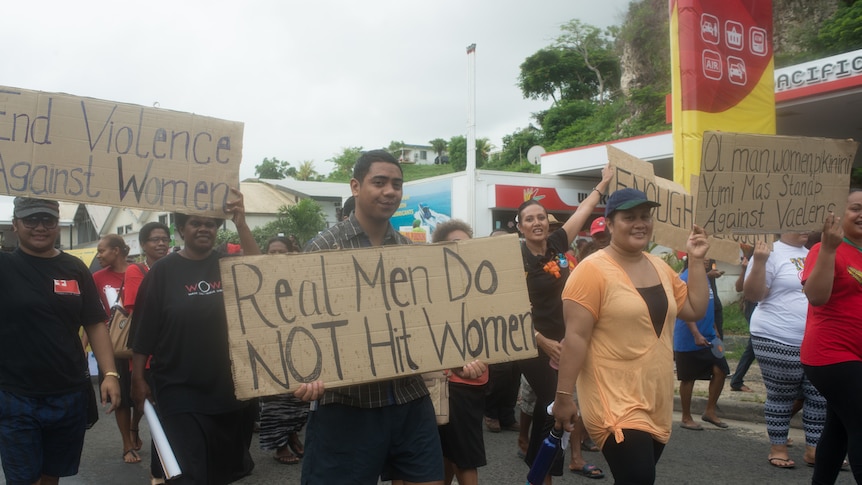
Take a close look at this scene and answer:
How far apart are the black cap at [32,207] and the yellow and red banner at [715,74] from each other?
30.5ft

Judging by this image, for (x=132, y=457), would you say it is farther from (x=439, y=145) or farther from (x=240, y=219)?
(x=439, y=145)

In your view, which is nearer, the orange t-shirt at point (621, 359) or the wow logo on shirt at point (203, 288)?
the orange t-shirt at point (621, 359)

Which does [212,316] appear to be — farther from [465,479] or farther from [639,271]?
[639,271]

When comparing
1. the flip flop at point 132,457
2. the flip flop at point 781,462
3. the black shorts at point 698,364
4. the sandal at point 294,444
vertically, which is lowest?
the flip flop at point 132,457

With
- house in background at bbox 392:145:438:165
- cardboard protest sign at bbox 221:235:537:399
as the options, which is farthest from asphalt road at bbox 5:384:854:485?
house in background at bbox 392:145:438:165

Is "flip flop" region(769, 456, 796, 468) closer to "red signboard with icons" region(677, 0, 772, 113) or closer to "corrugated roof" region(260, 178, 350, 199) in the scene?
"red signboard with icons" region(677, 0, 772, 113)

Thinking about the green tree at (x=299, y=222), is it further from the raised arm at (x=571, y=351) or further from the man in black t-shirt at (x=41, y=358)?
the raised arm at (x=571, y=351)

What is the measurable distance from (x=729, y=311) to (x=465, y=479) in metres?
10.8

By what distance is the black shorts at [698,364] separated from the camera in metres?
6.66

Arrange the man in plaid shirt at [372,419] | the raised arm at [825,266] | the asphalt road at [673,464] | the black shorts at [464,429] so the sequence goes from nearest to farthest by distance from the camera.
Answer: the man in plaid shirt at [372,419] → the raised arm at [825,266] → the black shorts at [464,429] → the asphalt road at [673,464]

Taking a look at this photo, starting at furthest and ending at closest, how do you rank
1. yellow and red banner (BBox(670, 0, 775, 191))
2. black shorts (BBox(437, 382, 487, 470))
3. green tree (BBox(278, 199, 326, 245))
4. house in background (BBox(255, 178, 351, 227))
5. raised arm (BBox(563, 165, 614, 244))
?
house in background (BBox(255, 178, 351, 227)), green tree (BBox(278, 199, 326, 245)), yellow and red banner (BBox(670, 0, 775, 191)), raised arm (BBox(563, 165, 614, 244)), black shorts (BBox(437, 382, 487, 470))

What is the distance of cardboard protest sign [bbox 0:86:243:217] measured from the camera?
3.21 m

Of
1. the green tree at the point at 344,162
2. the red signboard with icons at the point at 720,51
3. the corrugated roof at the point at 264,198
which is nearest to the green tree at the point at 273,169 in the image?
the green tree at the point at 344,162

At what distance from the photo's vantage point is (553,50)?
173ft
